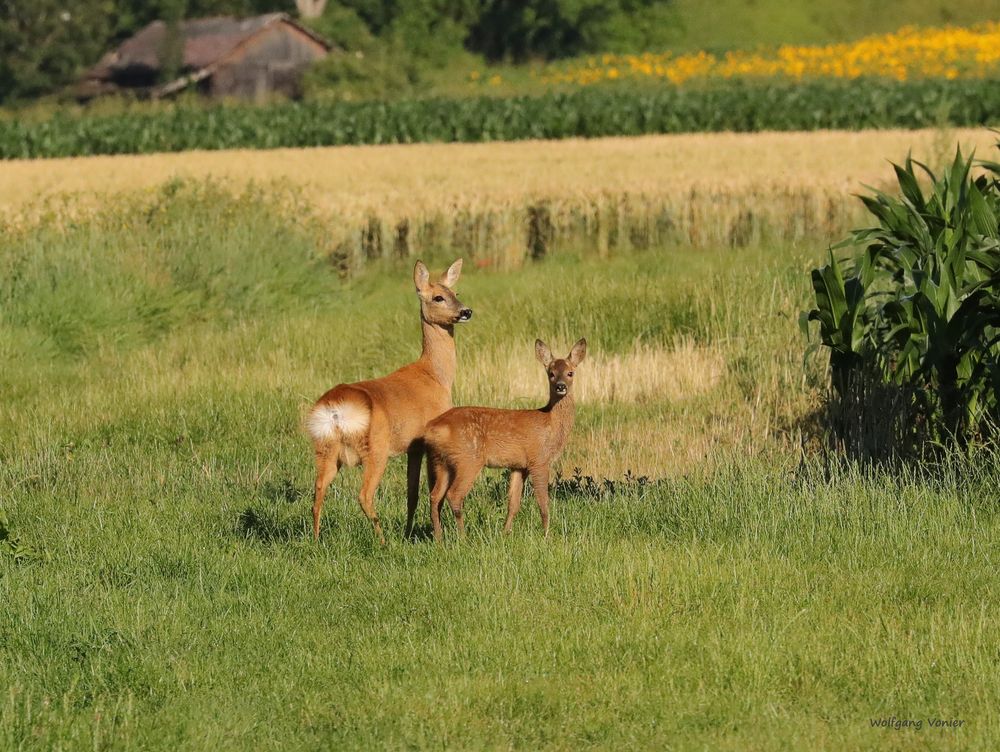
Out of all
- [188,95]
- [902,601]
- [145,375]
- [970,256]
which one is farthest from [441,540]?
[188,95]

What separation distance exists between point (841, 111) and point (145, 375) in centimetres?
4226

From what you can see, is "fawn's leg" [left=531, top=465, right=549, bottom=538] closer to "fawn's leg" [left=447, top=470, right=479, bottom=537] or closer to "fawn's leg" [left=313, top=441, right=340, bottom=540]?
"fawn's leg" [left=447, top=470, right=479, bottom=537]

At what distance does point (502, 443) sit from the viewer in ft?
28.2

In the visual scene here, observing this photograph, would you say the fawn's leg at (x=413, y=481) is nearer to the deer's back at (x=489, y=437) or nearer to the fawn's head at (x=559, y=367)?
the deer's back at (x=489, y=437)

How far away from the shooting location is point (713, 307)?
16875mm

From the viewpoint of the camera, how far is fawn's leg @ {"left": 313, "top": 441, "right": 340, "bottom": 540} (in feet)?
28.4

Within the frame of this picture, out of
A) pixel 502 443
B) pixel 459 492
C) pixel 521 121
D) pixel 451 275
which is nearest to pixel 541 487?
pixel 502 443

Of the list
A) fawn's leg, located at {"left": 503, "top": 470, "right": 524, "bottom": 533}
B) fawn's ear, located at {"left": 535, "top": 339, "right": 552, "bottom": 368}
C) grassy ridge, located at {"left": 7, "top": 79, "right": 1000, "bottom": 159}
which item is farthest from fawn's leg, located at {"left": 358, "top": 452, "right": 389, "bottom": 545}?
grassy ridge, located at {"left": 7, "top": 79, "right": 1000, "bottom": 159}

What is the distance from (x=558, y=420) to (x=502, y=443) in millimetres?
439

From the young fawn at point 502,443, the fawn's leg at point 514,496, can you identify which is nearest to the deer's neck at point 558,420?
the young fawn at point 502,443

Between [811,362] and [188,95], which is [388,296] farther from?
[188,95]

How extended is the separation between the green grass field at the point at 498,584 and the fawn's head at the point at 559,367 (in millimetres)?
860

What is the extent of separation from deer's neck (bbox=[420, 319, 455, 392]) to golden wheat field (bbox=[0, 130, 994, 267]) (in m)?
14.6

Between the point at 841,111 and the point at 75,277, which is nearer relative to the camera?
the point at 75,277
